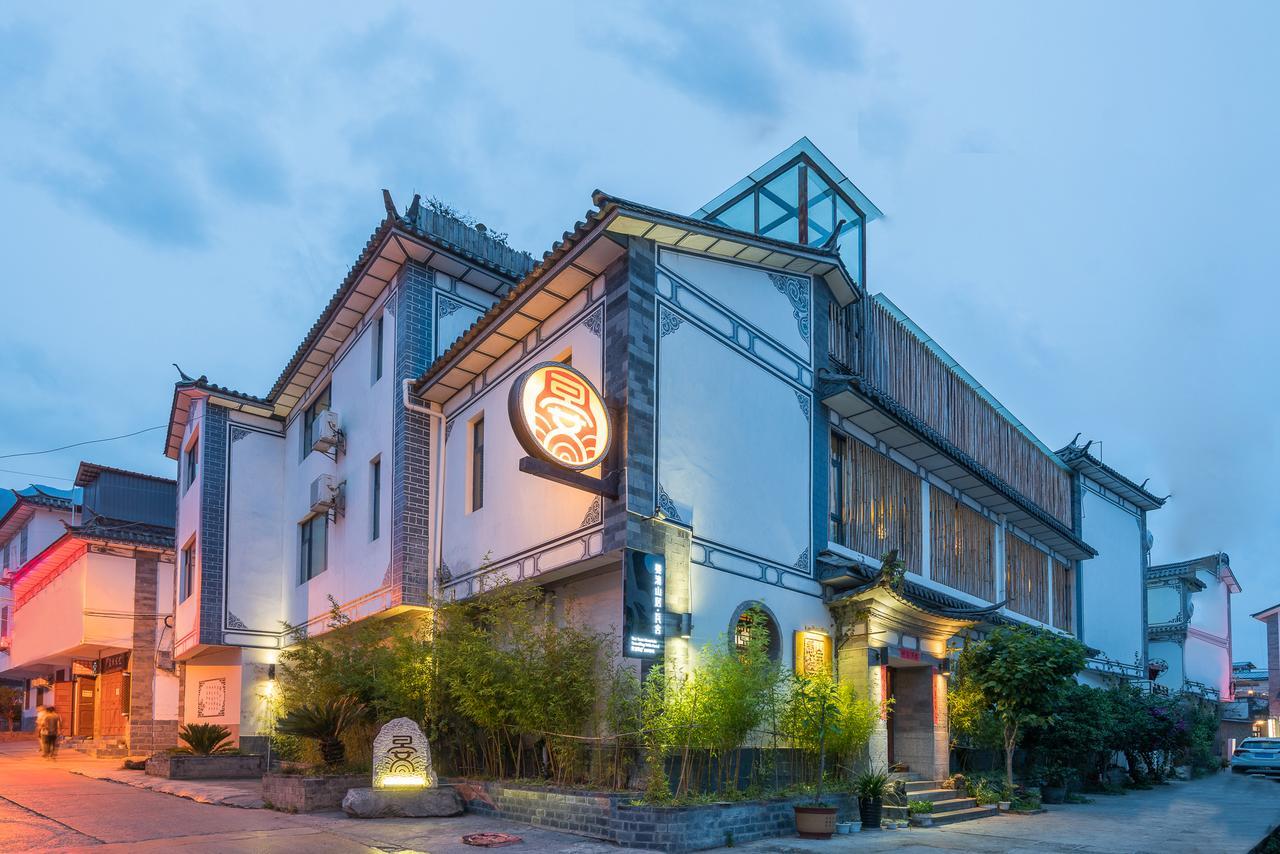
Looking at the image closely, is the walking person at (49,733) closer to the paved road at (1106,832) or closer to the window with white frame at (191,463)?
the window with white frame at (191,463)

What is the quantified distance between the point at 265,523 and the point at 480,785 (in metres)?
11.5

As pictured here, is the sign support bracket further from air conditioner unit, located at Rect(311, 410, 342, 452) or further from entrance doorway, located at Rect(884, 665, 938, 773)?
air conditioner unit, located at Rect(311, 410, 342, 452)

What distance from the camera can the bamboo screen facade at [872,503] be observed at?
15688mm

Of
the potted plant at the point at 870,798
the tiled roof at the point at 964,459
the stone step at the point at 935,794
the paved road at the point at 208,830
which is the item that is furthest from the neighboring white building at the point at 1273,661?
the paved road at the point at 208,830

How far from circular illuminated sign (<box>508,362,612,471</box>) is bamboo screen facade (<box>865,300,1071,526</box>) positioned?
745 cm

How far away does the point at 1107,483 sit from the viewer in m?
27.7

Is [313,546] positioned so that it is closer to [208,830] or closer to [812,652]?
[208,830]

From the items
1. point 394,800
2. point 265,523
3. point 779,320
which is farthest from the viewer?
point 265,523

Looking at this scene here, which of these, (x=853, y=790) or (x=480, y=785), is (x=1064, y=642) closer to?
(x=853, y=790)

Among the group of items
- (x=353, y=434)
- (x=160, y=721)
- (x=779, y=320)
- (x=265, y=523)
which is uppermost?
(x=779, y=320)

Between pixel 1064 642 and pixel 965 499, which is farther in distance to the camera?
pixel 965 499

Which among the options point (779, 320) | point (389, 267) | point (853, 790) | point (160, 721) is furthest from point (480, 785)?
point (160, 721)

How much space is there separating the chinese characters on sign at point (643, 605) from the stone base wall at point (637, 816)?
61.7 inches

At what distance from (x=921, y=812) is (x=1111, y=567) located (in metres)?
16.6
